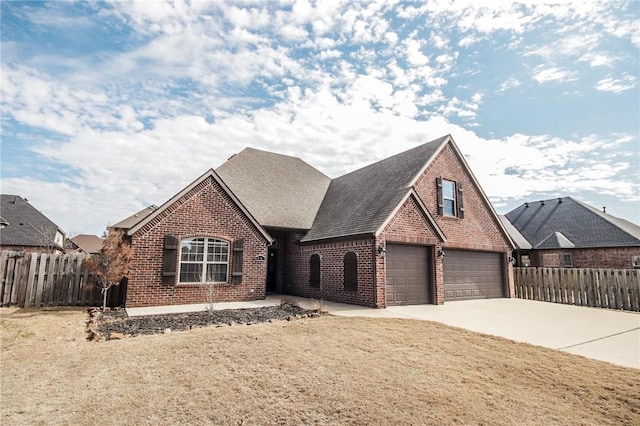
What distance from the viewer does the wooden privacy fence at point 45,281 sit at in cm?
1116

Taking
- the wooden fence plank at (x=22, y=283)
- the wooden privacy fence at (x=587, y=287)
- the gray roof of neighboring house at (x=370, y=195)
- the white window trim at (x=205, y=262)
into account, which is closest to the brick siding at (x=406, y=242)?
the gray roof of neighboring house at (x=370, y=195)

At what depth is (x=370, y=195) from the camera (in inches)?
624

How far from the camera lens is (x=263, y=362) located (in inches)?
222

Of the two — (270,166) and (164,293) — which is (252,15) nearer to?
(164,293)

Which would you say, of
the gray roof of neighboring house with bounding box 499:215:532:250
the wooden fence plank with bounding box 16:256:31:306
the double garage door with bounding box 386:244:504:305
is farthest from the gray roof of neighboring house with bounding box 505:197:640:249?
the wooden fence plank with bounding box 16:256:31:306

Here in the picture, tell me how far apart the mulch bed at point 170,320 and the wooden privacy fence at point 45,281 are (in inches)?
A: 44.9

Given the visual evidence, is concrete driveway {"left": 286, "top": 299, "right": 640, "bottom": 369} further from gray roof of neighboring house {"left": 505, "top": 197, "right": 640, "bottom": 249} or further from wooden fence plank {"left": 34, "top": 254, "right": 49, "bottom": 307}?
gray roof of neighboring house {"left": 505, "top": 197, "right": 640, "bottom": 249}

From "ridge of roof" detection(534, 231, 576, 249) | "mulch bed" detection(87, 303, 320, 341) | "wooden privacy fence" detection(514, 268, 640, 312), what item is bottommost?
"mulch bed" detection(87, 303, 320, 341)

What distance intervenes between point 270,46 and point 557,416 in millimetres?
11276

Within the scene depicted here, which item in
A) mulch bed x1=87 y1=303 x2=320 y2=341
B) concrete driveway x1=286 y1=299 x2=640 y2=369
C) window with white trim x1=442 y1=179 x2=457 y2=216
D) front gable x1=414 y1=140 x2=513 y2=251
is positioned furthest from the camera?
window with white trim x1=442 y1=179 x2=457 y2=216

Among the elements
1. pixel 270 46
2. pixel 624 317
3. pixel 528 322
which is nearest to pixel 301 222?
pixel 270 46

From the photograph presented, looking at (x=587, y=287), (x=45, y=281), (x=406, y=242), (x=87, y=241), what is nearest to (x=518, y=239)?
(x=587, y=287)

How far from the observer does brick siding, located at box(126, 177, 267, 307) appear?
12.0 m

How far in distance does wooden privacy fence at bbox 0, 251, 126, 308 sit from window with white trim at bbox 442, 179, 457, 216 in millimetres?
14804
